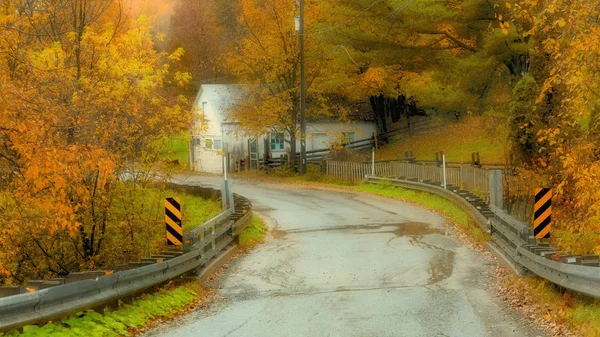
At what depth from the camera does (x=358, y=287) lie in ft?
42.7

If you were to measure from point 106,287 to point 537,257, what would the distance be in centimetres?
632

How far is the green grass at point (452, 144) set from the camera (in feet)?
139

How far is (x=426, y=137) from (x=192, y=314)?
40853 mm

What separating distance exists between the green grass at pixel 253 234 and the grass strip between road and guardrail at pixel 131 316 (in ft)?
17.0

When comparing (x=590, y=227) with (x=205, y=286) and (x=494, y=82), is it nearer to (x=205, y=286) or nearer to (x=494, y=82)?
(x=205, y=286)

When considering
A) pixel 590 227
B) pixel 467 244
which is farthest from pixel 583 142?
pixel 467 244

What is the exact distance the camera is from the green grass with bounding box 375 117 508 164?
42.3 metres

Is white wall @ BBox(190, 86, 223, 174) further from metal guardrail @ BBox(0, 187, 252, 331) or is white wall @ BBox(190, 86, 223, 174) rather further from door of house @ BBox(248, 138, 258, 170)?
metal guardrail @ BBox(0, 187, 252, 331)

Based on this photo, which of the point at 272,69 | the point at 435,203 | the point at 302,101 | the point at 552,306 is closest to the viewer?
the point at 552,306

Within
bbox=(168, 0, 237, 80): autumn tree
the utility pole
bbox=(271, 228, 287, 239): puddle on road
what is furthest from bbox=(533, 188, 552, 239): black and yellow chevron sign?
bbox=(168, 0, 237, 80): autumn tree

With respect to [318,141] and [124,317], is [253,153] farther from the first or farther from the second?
[124,317]

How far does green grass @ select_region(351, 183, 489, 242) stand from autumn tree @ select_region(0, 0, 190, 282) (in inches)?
312

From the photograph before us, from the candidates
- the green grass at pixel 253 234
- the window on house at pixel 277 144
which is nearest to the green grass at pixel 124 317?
the green grass at pixel 253 234

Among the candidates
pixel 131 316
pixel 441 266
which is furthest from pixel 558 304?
pixel 131 316
